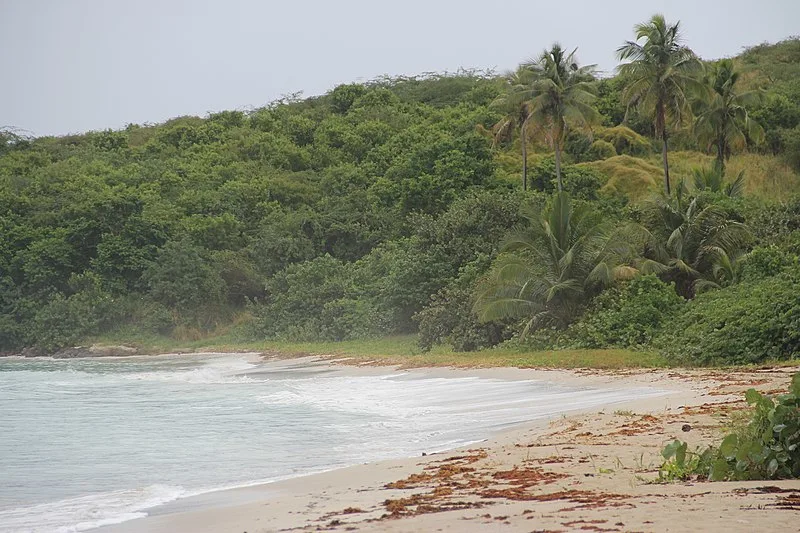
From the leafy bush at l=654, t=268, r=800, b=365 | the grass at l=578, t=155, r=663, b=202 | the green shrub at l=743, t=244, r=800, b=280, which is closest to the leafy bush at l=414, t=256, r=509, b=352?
the green shrub at l=743, t=244, r=800, b=280

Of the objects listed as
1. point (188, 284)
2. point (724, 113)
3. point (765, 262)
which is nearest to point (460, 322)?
point (765, 262)

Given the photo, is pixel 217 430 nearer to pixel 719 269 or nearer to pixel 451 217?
pixel 719 269

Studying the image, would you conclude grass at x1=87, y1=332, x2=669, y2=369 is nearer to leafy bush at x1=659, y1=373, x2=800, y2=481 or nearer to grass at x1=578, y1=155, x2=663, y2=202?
leafy bush at x1=659, y1=373, x2=800, y2=481

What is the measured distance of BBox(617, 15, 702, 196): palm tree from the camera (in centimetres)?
3388

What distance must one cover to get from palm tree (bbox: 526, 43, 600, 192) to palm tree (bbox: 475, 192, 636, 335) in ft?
43.5

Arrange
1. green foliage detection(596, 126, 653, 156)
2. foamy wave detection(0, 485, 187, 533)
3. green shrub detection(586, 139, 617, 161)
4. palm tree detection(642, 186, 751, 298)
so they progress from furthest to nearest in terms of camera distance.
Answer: green foliage detection(596, 126, 653, 156)
green shrub detection(586, 139, 617, 161)
palm tree detection(642, 186, 751, 298)
foamy wave detection(0, 485, 187, 533)

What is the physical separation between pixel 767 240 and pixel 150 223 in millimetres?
37342

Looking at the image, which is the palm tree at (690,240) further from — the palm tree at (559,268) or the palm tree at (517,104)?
the palm tree at (517,104)

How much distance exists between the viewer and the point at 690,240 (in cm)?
2612

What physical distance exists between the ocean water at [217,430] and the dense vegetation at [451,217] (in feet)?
16.5

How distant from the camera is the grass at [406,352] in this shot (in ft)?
65.2

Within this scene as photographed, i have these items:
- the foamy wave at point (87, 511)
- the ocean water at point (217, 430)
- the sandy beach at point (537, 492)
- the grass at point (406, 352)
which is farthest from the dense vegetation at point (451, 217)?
the foamy wave at point (87, 511)

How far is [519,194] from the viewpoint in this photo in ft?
116

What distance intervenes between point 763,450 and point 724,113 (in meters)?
36.2
